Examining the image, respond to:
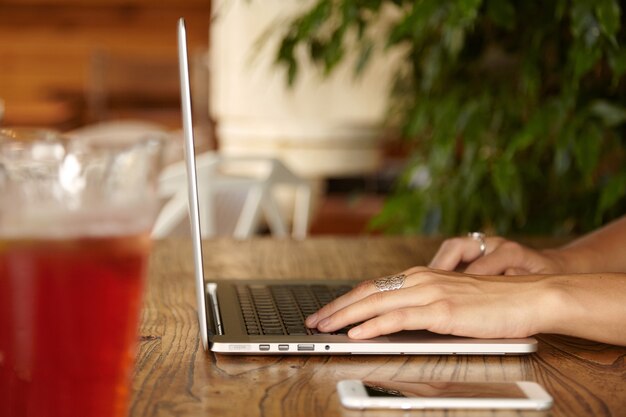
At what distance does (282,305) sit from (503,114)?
0.86 meters

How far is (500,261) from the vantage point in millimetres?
987

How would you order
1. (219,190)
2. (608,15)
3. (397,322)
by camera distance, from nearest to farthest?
1. (397,322)
2. (608,15)
3. (219,190)

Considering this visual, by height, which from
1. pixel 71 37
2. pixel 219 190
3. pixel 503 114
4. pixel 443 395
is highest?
pixel 71 37

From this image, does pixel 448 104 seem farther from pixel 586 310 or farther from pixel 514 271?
pixel 586 310

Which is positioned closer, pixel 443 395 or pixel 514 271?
pixel 443 395

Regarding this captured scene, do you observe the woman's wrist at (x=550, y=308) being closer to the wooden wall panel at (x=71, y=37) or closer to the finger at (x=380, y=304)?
the finger at (x=380, y=304)

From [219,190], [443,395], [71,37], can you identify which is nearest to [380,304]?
[443,395]

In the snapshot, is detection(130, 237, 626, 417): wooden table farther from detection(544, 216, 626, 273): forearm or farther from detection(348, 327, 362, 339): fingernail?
detection(544, 216, 626, 273): forearm

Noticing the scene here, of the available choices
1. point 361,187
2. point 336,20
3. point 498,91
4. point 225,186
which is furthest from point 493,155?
point 361,187

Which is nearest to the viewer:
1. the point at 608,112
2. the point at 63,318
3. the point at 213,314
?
the point at 63,318

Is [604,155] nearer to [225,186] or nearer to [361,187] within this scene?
[225,186]

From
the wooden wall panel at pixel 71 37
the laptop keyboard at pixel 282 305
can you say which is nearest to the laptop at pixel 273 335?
the laptop keyboard at pixel 282 305

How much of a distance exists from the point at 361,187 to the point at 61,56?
1.88 metres

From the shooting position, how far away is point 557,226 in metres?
1.73
